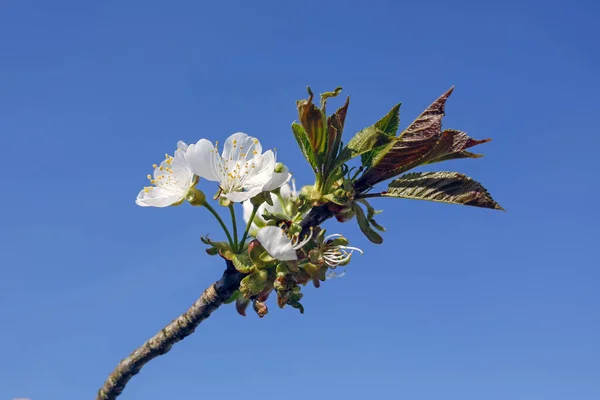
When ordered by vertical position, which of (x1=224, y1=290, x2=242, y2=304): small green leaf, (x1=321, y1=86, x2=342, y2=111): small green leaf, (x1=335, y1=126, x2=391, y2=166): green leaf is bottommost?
(x1=224, y1=290, x2=242, y2=304): small green leaf

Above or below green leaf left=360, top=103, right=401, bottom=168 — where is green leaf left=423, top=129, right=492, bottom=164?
below

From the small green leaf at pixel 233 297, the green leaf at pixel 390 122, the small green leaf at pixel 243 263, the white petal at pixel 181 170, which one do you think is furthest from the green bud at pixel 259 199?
the green leaf at pixel 390 122

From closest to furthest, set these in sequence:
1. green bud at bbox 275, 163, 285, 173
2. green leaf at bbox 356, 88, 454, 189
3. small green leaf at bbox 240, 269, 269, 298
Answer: green leaf at bbox 356, 88, 454, 189 < small green leaf at bbox 240, 269, 269, 298 < green bud at bbox 275, 163, 285, 173

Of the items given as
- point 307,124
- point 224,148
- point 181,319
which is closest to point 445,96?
point 307,124

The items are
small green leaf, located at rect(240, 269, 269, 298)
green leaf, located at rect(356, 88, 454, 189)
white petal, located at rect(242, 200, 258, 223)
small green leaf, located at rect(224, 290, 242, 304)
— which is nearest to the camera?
green leaf, located at rect(356, 88, 454, 189)

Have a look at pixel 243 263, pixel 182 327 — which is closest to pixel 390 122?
pixel 243 263

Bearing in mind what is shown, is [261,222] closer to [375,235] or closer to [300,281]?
[300,281]

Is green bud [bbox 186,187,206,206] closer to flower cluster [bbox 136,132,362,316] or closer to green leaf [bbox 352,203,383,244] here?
flower cluster [bbox 136,132,362,316]

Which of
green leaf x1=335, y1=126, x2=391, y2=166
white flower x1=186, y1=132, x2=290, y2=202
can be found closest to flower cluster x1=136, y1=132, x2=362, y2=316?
white flower x1=186, y1=132, x2=290, y2=202

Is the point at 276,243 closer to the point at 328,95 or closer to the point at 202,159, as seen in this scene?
the point at 202,159
